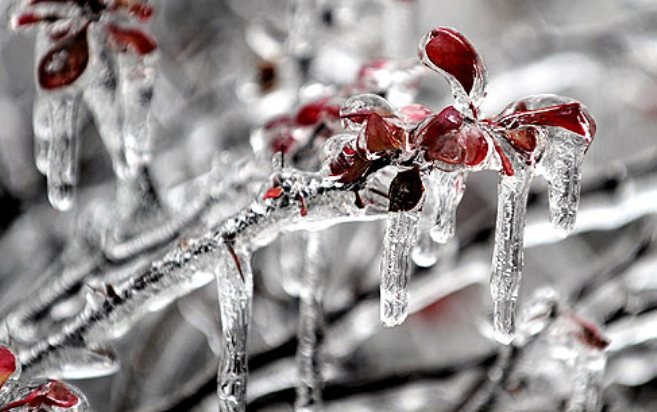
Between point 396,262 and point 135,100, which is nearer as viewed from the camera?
point 396,262

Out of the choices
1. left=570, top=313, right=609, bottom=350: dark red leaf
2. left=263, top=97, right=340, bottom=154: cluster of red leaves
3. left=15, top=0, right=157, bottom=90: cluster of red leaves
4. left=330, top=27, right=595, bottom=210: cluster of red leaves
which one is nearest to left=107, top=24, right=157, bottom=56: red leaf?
left=15, top=0, right=157, bottom=90: cluster of red leaves

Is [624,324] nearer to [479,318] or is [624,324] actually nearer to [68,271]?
[479,318]

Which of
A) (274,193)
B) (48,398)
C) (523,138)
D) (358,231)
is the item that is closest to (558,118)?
(523,138)

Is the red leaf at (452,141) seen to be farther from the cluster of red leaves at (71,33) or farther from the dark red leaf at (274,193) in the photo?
the cluster of red leaves at (71,33)

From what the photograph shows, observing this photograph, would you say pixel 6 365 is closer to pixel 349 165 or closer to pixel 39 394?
pixel 39 394

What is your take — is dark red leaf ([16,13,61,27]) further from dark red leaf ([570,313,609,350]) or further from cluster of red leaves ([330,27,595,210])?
dark red leaf ([570,313,609,350])
